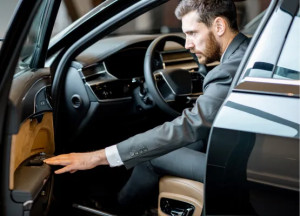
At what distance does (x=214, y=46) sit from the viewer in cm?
184

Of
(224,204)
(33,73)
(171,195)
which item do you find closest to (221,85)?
(224,204)

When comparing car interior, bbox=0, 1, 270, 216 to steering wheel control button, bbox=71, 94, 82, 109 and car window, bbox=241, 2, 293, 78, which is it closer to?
steering wheel control button, bbox=71, 94, 82, 109

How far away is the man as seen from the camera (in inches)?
62.5

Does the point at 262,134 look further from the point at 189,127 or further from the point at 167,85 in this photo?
the point at 167,85

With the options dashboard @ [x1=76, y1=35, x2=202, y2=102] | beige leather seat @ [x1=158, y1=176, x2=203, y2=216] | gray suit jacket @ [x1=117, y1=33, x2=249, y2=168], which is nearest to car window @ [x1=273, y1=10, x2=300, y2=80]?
gray suit jacket @ [x1=117, y1=33, x2=249, y2=168]

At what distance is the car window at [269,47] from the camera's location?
54.8 inches

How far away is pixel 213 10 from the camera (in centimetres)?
179

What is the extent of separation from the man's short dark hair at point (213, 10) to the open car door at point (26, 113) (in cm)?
58

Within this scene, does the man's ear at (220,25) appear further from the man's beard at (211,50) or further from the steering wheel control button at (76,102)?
the steering wheel control button at (76,102)

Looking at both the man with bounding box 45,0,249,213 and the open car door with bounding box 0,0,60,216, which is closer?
the open car door with bounding box 0,0,60,216

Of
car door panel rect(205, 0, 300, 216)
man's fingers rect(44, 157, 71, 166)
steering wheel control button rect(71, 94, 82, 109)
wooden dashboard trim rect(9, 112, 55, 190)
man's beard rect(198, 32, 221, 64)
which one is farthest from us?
steering wheel control button rect(71, 94, 82, 109)

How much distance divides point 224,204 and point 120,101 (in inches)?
45.2

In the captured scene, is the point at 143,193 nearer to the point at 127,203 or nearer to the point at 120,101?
the point at 127,203

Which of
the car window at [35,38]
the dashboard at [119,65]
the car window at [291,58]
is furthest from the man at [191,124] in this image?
the dashboard at [119,65]
